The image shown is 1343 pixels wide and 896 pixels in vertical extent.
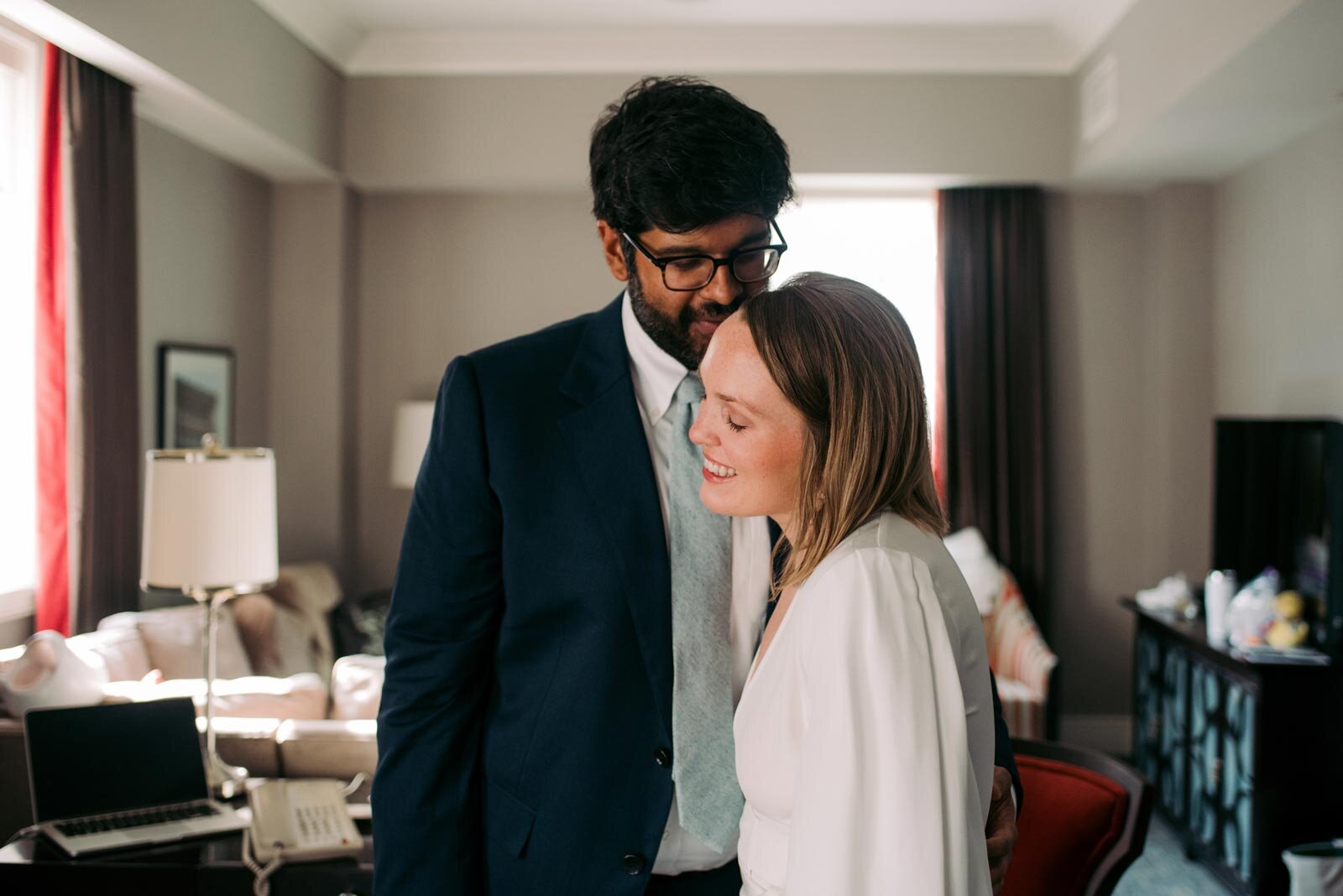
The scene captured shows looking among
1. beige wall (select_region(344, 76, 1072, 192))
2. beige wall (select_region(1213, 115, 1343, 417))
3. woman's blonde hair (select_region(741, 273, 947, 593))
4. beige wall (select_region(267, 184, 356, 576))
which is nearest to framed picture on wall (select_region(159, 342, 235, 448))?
beige wall (select_region(267, 184, 356, 576))

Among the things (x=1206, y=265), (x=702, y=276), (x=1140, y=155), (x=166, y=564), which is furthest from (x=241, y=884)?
(x=1206, y=265)

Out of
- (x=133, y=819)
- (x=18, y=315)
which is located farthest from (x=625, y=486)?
(x=18, y=315)

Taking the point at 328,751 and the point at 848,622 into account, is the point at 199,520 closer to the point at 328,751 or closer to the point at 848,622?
the point at 328,751

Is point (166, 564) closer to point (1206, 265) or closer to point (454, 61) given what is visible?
point (454, 61)

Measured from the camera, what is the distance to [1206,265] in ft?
17.2

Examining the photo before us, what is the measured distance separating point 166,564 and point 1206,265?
492 centimetres

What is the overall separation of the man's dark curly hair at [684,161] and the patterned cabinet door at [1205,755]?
3.25 metres

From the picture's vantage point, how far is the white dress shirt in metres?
1.33

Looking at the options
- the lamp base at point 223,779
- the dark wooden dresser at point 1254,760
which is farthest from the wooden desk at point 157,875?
the dark wooden dresser at point 1254,760

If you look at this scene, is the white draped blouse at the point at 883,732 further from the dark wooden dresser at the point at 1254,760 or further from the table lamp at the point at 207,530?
the dark wooden dresser at the point at 1254,760

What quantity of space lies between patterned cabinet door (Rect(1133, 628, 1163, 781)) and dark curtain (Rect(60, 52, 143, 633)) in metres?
4.06

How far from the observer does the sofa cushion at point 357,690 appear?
2.88 meters

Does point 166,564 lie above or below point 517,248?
below

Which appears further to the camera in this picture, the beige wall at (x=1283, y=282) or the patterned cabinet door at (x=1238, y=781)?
the beige wall at (x=1283, y=282)
